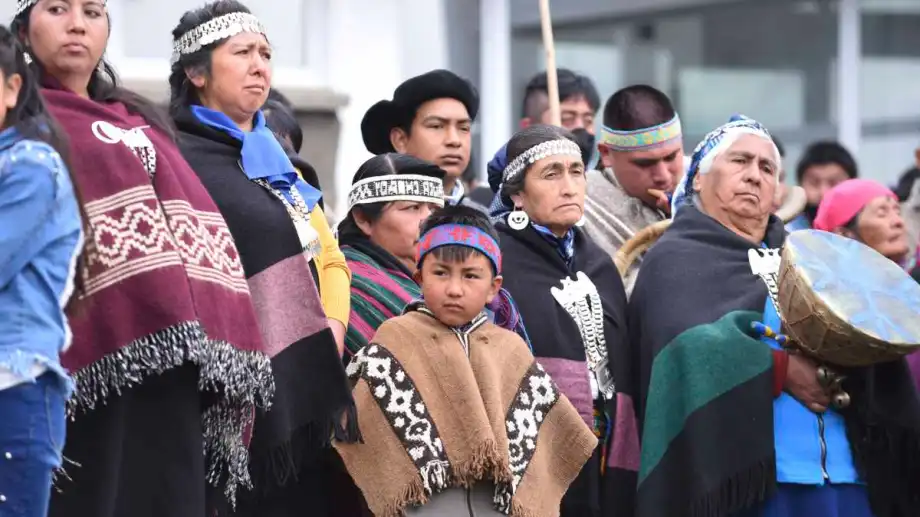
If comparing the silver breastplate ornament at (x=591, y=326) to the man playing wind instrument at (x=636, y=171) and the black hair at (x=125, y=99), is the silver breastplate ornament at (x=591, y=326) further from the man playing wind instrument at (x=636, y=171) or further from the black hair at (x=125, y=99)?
the black hair at (x=125, y=99)

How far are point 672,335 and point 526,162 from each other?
843mm

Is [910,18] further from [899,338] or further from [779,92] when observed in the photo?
[899,338]

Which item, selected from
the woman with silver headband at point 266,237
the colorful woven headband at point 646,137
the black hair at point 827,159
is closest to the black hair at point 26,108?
the woman with silver headband at point 266,237

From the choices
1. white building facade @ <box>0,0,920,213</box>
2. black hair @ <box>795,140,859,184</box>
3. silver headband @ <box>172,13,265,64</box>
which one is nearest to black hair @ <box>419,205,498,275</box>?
silver headband @ <box>172,13,265,64</box>

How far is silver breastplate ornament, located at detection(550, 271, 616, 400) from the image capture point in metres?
6.42

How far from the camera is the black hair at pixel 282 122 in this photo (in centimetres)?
670

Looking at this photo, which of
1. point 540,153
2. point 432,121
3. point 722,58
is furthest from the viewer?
point 722,58

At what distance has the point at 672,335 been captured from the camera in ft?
20.3

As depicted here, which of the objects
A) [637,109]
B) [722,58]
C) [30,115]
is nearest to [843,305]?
[637,109]

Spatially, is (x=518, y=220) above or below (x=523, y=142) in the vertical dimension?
below

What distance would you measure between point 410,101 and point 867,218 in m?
1.92

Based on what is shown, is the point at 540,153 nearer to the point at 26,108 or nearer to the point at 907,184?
the point at 26,108

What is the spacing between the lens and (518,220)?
657 centimetres

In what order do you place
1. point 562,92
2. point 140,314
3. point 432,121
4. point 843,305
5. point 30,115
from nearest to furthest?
1. point 30,115
2. point 140,314
3. point 843,305
4. point 432,121
5. point 562,92
